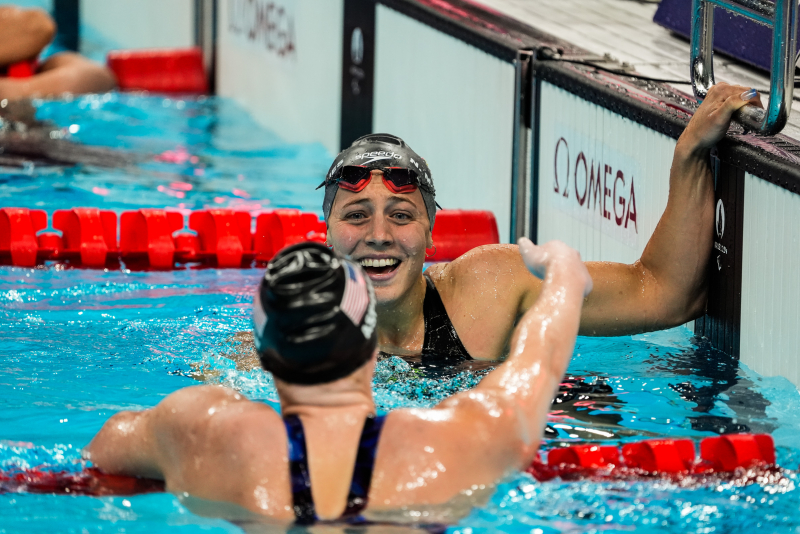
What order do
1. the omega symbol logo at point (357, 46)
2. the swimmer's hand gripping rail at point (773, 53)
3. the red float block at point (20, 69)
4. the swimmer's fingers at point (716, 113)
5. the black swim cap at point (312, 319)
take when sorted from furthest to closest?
1. the red float block at point (20, 69)
2. the omega symbol logo at point (357, 46)
3. the swimmer's fingers at point (716, 113)
4. the swimmer's hand gripping rail at point (773, 53)
5. the black swim cap at point (312, 319)

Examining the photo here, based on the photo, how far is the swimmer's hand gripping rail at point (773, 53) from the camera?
3045 millimetres

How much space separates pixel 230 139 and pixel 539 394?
647cm

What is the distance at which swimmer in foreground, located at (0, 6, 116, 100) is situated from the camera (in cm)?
886

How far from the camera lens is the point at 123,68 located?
400 inches

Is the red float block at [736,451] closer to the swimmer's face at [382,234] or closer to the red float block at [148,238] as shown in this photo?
the swimmer's face at [382,234]

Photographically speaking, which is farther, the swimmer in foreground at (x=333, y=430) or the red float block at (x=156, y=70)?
the red float block at (x=156, y=70)

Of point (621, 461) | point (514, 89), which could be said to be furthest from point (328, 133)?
point (621, 461)

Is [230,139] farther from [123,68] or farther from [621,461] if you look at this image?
[621,461]

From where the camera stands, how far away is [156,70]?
10.2 meters

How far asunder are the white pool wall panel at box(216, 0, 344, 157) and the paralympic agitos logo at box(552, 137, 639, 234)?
9.83ft

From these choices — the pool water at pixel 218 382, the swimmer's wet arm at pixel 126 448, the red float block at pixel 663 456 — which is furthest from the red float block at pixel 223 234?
the red float block at pixel 663 456

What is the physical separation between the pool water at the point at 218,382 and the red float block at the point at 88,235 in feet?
0.42

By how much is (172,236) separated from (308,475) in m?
3.29

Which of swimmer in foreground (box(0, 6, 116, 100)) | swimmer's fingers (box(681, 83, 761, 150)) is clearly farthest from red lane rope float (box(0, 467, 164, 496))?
swimmer in foreground (box(0, 6, 116, 100))
